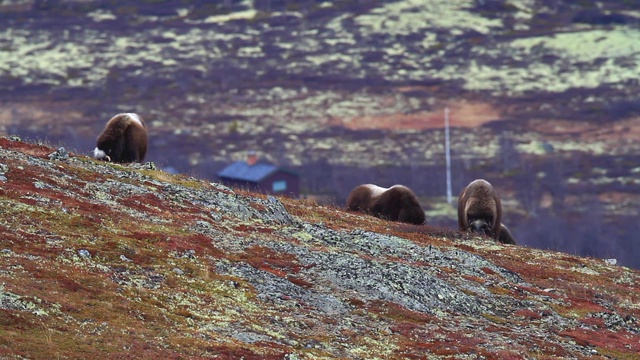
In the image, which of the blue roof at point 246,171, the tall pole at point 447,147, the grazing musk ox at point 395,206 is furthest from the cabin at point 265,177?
the grazing musk ox at point 395,206

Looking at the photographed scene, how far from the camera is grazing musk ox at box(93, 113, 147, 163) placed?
140ft

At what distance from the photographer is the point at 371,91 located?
138m

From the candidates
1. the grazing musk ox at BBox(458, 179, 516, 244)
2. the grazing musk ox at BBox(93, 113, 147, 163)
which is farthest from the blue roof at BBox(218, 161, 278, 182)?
the grazing musk ox at BBox(93, 113, 147, 163)

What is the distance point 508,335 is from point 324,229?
9245 millimetres

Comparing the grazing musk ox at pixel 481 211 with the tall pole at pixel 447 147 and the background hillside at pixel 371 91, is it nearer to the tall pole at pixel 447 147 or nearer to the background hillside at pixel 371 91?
the background hillside at pixel 371 91

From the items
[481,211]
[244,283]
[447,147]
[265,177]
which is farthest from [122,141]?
[447,147]

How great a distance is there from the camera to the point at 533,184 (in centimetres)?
11425

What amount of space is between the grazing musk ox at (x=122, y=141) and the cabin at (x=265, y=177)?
5986 cm

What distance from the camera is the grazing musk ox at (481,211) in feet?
148

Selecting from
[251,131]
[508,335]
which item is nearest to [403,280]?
[508,335]

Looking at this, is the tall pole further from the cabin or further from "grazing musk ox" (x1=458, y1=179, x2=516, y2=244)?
"grazing musk ox" (x1=458, y1=179, x2=516, y2=244)

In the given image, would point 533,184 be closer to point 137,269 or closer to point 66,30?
point 66,30

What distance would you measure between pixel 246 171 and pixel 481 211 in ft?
210

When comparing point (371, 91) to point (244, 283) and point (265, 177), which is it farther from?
point (244, 283)
